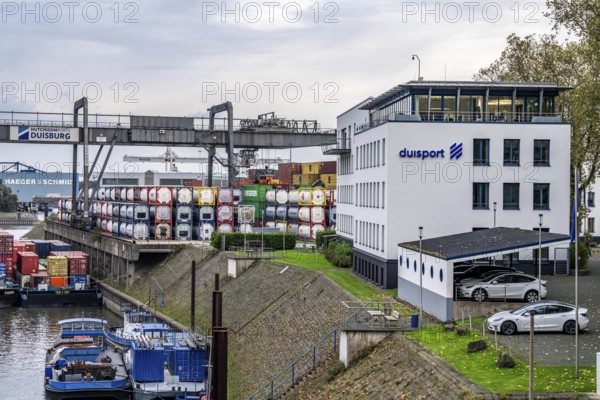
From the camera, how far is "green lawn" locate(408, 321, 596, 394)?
2742 cm

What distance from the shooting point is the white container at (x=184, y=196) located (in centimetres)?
9131

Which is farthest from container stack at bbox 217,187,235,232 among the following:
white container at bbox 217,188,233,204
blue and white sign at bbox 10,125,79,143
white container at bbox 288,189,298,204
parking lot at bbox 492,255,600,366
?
parking lot at bbox 492,255,600,366

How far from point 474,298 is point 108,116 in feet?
180

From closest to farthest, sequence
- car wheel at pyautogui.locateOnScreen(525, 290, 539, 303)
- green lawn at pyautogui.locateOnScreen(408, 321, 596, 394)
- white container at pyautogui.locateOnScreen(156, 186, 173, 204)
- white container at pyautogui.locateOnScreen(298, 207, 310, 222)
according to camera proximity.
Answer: green lawn at pyautogui.locateOnScreen(408, 321, 596, 394) < car wheel at pyautogui.locateOnScreen(525, 290, 539, 303) < white container at pyautogui.locateOnScreen(298, 207, 310, 222) < white container at pyautogui.locateOnScreen(156, 186, 173, 204)

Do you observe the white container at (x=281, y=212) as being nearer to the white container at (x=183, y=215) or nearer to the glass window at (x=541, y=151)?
the white container at (x=183, y=215)

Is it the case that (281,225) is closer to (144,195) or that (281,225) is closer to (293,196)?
(293,196)

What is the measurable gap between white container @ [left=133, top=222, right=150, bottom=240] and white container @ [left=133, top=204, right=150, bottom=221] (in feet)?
2.12

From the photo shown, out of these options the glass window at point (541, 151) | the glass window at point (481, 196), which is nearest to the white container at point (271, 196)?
the glass window at point (481, 196)

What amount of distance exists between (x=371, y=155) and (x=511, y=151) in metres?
8.42

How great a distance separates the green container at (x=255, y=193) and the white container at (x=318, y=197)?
1077cm

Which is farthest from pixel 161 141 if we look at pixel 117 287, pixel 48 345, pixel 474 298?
pixel 474 298

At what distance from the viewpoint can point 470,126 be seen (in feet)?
164

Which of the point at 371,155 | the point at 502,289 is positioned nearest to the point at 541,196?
the point at 371,155

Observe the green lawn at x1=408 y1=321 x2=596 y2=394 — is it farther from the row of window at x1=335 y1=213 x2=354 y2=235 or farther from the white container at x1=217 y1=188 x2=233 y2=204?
the white container at x1=217 y1=188 x2=233 y2=204
